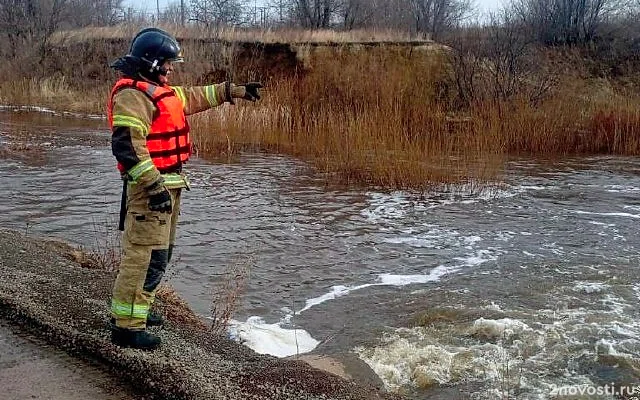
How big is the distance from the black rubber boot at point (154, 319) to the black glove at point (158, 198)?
968mm

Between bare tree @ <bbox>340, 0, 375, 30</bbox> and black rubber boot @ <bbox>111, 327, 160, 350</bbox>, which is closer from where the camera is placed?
black rubber boot @ <bbox>111, 327, 160, 350</bbox>

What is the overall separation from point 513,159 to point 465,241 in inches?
288

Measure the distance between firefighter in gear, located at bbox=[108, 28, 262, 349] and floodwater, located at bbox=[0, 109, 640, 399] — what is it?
145 cm

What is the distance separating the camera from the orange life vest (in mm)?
3889

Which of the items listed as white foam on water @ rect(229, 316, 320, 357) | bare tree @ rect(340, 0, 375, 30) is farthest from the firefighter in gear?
bare tree @ rect(340, 0, 375, 30)

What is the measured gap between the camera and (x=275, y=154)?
632 inches

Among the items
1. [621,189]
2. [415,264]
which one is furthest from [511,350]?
[621,189]

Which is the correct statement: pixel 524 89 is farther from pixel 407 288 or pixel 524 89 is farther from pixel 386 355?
pixel 386 355

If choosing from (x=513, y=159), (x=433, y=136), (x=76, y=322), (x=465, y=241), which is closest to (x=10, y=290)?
(x=76, y=322)

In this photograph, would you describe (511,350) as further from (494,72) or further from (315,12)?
(315,12)

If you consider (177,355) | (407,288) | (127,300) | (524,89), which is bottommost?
(407,288)

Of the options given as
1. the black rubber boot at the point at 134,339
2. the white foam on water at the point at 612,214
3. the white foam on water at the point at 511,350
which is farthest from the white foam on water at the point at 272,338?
the white foam on water at the point at 612,214

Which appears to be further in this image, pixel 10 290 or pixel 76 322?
pixel 10 290

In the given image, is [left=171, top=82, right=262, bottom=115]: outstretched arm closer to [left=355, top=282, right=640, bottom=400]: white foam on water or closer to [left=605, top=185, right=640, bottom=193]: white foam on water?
[left=355, top=282, right=640, bottom=400]: white foam on water
